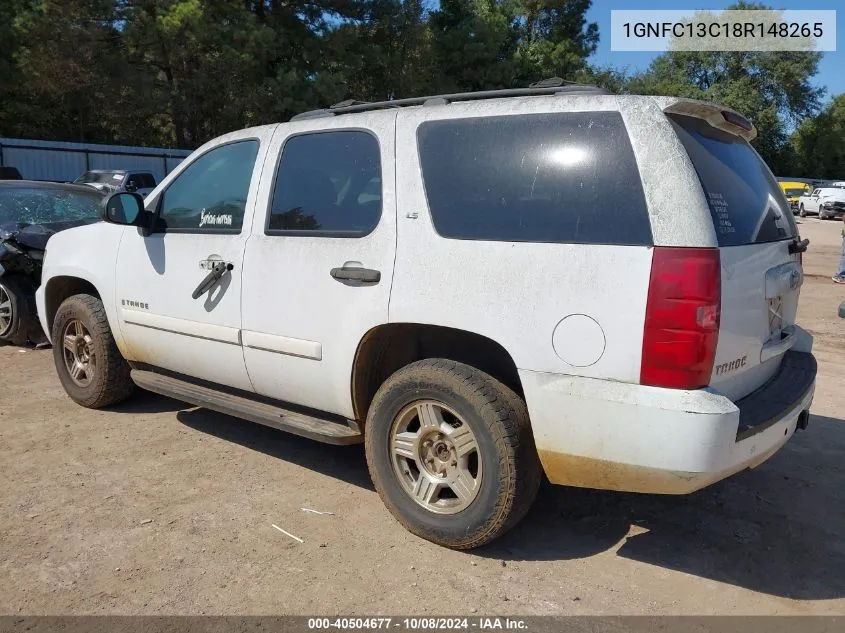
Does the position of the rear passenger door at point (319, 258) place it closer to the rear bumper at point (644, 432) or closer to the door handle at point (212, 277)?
the door handle at point (212, 277)

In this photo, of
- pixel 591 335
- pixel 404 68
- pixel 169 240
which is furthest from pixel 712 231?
pixel 404 68

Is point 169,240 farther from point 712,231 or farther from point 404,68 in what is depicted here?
point 404,68

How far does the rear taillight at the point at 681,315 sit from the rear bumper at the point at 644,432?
3.2 inches

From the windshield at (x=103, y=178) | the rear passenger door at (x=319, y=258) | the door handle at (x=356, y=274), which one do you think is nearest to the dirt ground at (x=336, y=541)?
the rear passenger door at (x=319, y=258)

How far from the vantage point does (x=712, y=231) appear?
274 centimetres

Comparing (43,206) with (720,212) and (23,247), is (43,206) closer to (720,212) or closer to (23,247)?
(23,247)

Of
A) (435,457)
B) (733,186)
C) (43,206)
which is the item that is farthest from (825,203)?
(435,457)

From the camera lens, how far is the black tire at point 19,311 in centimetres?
709

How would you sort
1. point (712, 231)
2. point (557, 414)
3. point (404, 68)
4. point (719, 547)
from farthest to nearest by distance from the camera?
point (404, 68)
point (719, 547)
point (557, 414)
point (712, 231)

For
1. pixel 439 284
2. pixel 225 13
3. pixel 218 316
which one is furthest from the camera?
pixel 225 13

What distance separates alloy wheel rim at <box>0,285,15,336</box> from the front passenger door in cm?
316

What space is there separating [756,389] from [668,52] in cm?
5720

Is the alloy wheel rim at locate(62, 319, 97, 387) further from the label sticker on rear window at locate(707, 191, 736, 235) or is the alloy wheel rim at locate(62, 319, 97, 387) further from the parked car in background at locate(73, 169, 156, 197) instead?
the parked car in background at locate(73, 169, 156, 197)

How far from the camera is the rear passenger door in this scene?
3.46 metres
